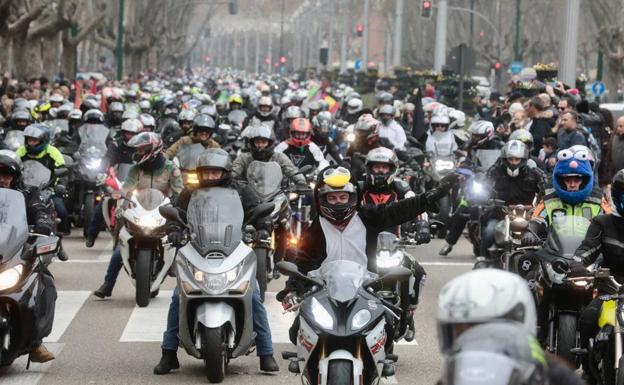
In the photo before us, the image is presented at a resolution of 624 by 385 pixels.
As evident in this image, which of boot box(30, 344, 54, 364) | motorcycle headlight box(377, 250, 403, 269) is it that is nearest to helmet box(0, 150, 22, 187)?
boot box(30, 344, 54, 364)

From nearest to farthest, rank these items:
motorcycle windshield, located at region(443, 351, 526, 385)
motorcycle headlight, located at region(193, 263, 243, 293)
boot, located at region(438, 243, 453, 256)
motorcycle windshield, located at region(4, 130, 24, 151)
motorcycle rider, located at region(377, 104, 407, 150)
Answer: motorcycle windshield, located at region(443, 351, 526, 385) → motorcycle headlight, located at region(193, 263, 243, 293) → boot, located at region(438, 243, 453, 256) → motorcycle windshield, located at region(4, 130, 24, 151) → motorcycle rider, located at region(377, 104, 407, 150)

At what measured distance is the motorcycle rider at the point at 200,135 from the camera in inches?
717

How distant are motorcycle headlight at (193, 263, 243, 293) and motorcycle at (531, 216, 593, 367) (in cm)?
193

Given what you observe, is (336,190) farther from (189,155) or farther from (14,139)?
(14,139)

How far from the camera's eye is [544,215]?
12516mm

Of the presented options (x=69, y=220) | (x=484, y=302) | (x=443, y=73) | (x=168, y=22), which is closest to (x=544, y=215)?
(x=484, y=302)

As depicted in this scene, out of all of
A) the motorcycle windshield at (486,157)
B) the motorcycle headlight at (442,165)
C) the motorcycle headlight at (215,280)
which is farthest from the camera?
the motorcycle headlight at (442,165)

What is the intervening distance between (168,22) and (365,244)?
115732 mm

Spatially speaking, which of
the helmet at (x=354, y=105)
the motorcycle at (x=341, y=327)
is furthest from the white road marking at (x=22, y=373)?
the helmet at (x=354, y=105)

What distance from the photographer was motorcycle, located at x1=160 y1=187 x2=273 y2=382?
11352mm

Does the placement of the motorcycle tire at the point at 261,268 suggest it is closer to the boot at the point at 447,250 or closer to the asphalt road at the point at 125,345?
the asphalt road at the point at 125,345

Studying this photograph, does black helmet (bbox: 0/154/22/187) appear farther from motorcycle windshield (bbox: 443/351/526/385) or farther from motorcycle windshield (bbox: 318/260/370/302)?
motorcycle windshield (bbox: 443/351/526/385)

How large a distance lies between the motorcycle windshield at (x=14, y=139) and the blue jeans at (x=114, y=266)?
5958mm

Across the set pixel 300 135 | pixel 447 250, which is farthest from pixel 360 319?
pixel 447 250
